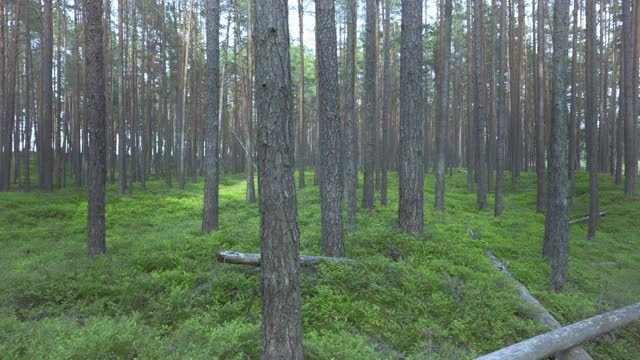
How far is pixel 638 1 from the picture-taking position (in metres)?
15.7

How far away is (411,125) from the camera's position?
8602 millimetres

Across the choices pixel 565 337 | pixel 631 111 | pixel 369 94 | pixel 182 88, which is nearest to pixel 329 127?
pixel 565 337

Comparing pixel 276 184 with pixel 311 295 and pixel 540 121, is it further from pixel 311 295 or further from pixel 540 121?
pixel 540 121

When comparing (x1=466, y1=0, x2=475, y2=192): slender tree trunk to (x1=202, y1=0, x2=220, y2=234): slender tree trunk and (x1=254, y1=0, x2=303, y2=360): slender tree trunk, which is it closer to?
(x1=202, y1=0, x2=220, y2=234): slender tree trunk

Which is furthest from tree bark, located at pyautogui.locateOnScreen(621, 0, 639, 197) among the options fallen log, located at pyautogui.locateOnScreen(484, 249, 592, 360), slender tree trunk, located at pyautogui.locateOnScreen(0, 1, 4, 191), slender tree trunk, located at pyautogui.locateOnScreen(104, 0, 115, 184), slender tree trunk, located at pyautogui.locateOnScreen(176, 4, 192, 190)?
slender tree trunk, located at pyautogui.locateOnScreen(0, 1, 4, 191)

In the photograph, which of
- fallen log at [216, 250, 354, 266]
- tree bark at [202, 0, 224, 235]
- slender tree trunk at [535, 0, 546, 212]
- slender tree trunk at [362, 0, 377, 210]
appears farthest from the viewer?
slender tree trunk at [535, 0, 546, 212]

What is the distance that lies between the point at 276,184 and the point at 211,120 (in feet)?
→ 26.2

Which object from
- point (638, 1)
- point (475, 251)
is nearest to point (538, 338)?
point (475, 251)

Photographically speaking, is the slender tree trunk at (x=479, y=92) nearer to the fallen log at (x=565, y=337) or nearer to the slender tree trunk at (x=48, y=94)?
the fallen log at (x=565, y=337)

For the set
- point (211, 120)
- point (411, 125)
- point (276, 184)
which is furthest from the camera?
point (211, 120)

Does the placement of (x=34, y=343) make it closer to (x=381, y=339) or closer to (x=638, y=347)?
(x=381, y=339)

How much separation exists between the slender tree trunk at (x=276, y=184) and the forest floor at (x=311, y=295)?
72cm

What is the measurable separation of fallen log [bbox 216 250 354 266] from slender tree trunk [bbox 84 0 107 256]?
3.40 metres

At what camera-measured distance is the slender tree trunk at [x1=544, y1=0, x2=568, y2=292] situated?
7.22 meters
